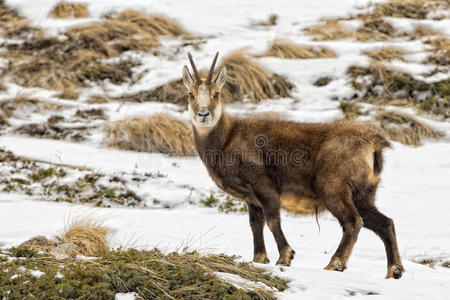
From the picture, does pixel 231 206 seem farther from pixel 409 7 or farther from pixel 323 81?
pixel 409 7

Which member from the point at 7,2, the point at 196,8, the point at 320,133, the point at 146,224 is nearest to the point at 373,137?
the point at 320,133

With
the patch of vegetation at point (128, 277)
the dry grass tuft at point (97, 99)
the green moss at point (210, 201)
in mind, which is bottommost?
the green moss at point (210, 201)

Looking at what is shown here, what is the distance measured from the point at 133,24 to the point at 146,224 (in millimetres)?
11088

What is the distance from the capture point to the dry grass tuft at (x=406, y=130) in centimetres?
1330

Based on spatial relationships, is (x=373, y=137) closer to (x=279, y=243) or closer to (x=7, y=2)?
(x=279, y=243)

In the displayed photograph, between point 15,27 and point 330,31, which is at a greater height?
point 330,31

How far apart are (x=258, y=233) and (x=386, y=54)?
10.8m

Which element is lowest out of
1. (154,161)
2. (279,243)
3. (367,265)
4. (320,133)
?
(154,161)

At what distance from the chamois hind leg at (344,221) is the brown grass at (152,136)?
6.69 m

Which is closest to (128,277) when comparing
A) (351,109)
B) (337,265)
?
(337,265)

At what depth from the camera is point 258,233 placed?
6.93 meters

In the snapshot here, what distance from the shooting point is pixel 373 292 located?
214 inches

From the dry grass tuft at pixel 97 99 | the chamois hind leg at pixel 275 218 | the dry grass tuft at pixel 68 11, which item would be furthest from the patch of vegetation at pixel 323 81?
the chamois hind leg at pixel 275 218

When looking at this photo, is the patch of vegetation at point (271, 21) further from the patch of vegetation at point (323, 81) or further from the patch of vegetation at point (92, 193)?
the patch of vegetation at point (92, 193)
